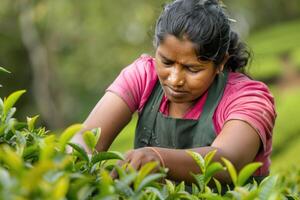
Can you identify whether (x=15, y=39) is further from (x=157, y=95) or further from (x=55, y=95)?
(x=157, y=95)

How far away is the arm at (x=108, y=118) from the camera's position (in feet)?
8.51

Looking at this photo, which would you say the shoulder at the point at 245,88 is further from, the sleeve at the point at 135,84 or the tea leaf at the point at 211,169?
the tea leaf at the point at 211,169

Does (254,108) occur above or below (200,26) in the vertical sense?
below

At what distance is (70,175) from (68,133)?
0.40 ft

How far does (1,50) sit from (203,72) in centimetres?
1349

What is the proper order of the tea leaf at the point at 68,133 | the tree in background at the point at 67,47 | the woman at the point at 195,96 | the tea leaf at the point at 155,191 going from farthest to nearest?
the tree in background at the point at 67,47
the woman at the point at 195,96
the tea leaf at the point at 155,191
the tea leaf at the point at 68,133

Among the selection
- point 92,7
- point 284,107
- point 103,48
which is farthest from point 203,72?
point 103,48

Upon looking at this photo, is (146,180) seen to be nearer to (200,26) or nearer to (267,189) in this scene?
(267,189)

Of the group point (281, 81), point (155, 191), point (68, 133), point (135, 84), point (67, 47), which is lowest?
point (281, 81)

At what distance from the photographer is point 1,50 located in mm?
15453

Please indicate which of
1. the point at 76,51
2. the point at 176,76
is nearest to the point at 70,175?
the point at 176,76

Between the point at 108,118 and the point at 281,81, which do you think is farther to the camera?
the point at 281,81

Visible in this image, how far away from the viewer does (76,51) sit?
15602 mm

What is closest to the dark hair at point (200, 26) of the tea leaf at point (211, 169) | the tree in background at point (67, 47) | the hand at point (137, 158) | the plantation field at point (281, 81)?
the hand at point (137, 158)
